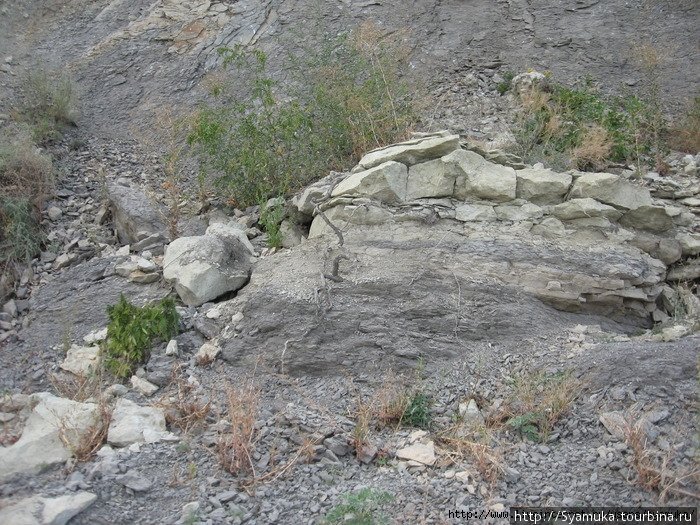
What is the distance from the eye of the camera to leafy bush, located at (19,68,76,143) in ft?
23.5

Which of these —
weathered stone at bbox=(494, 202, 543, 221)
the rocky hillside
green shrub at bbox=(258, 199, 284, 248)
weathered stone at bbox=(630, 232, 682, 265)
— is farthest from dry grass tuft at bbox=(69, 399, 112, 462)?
weathered stone at bbox=(630, 232, 682, 265)

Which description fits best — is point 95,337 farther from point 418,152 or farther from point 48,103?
point 48,103

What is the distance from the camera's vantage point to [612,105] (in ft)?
23.0

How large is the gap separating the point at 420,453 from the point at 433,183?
7.63 ft

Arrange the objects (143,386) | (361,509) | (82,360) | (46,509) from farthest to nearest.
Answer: (82,360), (143,386), (361,509), (46,509)

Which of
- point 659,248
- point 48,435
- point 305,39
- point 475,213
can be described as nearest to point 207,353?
point 48,435

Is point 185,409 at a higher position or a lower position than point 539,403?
higher

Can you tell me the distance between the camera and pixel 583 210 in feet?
16.3

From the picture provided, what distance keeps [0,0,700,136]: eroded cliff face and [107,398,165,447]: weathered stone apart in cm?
453

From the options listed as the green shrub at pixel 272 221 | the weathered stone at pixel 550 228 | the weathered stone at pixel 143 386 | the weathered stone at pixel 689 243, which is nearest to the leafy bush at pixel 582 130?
the weathered stone at pixel 550 228

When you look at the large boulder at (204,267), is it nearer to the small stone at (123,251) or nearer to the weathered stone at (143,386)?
the small stone at (123,251)

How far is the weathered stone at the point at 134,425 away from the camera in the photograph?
3.55 m

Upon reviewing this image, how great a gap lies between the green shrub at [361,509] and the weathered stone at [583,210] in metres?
2.74

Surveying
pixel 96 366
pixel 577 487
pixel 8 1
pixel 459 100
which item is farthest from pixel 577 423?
pixel 8 1
